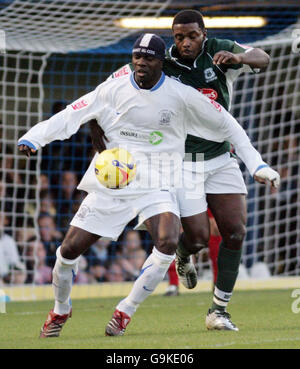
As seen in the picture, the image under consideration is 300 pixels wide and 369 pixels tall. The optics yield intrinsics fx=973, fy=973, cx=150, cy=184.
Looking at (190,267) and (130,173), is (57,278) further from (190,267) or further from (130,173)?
(190,267)

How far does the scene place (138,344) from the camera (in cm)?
587

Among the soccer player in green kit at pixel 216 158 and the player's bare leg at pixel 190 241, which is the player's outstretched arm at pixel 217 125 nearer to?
the soccer player in green kit at pixel 216 158

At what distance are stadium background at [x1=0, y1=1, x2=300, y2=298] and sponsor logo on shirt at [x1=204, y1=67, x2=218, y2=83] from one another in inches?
180

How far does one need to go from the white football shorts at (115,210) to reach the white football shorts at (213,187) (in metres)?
0.59

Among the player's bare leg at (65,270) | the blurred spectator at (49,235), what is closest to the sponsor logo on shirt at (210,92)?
the player's bare leg at (65,270)

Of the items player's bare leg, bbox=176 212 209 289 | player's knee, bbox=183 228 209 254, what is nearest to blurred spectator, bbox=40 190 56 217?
player's bare leg, bbox=176 212 209 289

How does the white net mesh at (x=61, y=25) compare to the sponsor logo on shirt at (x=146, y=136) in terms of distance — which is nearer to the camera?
the sponsor logo on shirt at (x=146, y=136)

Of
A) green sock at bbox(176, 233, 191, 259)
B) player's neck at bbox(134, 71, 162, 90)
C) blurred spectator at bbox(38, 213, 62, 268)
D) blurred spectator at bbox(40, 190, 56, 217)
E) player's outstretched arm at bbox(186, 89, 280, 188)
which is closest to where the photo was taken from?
player's neck at bbox(134, 71, 162, 90)

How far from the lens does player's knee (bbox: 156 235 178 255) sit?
641cm

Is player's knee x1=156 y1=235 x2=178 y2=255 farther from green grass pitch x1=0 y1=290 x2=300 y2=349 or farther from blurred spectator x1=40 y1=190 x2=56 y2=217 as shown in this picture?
blurred spectator x1=40 y1=190 x2=56 y2=217

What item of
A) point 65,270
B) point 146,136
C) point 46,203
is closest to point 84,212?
point 65,270

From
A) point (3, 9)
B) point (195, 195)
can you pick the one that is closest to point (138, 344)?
point (195, 195)

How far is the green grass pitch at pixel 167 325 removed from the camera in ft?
19.6

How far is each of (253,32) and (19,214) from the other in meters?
3.82
